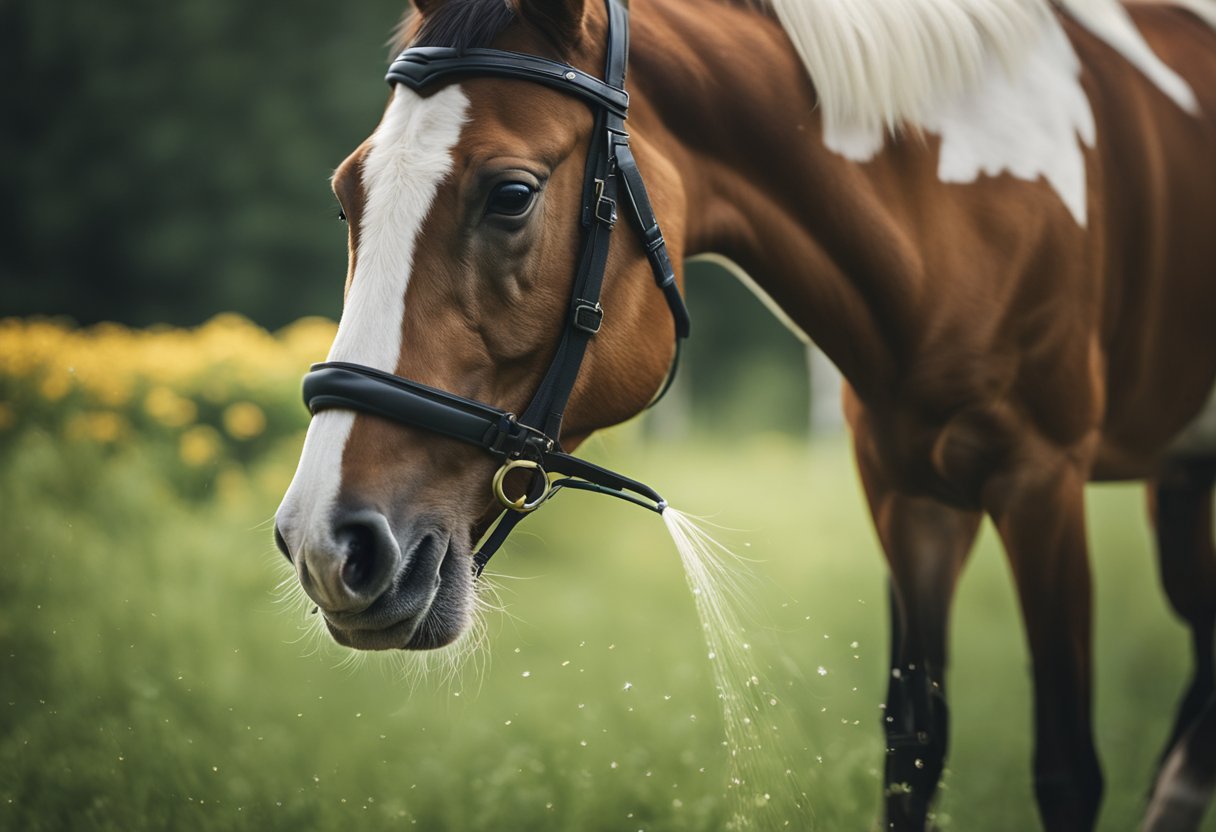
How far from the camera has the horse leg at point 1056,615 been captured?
2518 mm

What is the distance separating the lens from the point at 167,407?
212 inches

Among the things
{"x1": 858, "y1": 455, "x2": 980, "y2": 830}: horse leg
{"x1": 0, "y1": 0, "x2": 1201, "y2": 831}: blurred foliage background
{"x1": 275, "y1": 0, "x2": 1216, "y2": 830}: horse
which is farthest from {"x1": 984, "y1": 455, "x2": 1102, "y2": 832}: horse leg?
{"x1": 0, "y1": 0, "x2": 1201, "y2": 831}: blurred foliage background

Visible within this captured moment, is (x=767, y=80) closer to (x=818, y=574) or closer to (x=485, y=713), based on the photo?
(x=485, y=713)

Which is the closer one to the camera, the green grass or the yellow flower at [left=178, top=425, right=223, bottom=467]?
the green grass

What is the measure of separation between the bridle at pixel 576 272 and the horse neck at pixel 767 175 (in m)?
0.17

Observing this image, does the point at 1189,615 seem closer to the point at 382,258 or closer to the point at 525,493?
the point at 525,493

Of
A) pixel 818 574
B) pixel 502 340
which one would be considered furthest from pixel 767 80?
pixel 818 574

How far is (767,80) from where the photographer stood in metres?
2.33

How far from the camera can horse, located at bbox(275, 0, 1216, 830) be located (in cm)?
181

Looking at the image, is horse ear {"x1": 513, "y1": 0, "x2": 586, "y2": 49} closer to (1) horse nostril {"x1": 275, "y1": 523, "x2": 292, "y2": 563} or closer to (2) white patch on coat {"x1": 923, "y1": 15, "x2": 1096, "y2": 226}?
(2) white patch on coat {"x1": 923, "y1": 15, "x2": 1096, "y2": 226}

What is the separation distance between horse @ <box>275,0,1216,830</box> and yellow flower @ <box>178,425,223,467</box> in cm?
369

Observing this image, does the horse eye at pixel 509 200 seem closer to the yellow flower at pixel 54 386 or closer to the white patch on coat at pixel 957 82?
the white patch on coat at pixel 957 82

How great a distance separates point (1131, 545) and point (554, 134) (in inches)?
267

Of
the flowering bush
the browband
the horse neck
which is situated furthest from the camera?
the flowering bush
